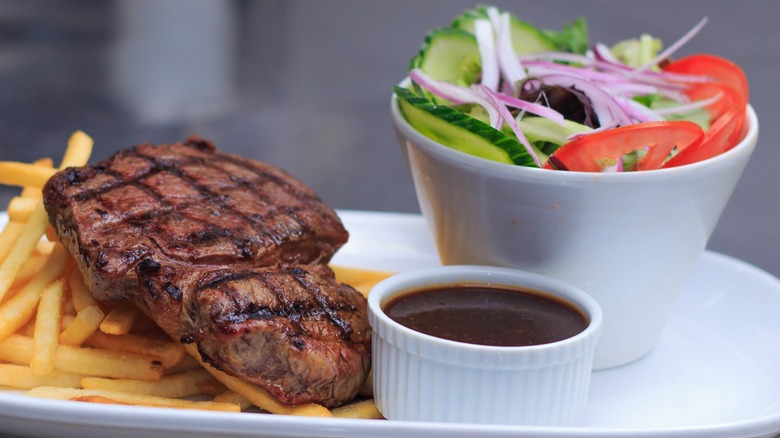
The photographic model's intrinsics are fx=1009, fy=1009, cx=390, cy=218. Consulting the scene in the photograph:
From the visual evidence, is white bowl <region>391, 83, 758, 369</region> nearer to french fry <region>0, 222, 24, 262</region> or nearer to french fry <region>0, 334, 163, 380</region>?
french fry <region>0, 334, 163, 380</region>

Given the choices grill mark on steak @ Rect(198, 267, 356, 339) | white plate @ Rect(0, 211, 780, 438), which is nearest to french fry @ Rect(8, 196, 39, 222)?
white plate @ Rect(0, 211, 780, 438)

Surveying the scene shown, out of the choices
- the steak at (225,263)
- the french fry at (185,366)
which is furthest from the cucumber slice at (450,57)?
the french fry at (185,366)

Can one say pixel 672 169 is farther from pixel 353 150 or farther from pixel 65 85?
pixel 65 85

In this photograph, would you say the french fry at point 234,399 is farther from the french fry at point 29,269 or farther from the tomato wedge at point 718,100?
the tomato wedge at point 718,100

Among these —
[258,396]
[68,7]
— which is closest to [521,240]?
[258,396]

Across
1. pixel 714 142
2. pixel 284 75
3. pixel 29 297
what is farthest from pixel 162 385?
pixel 284 75
